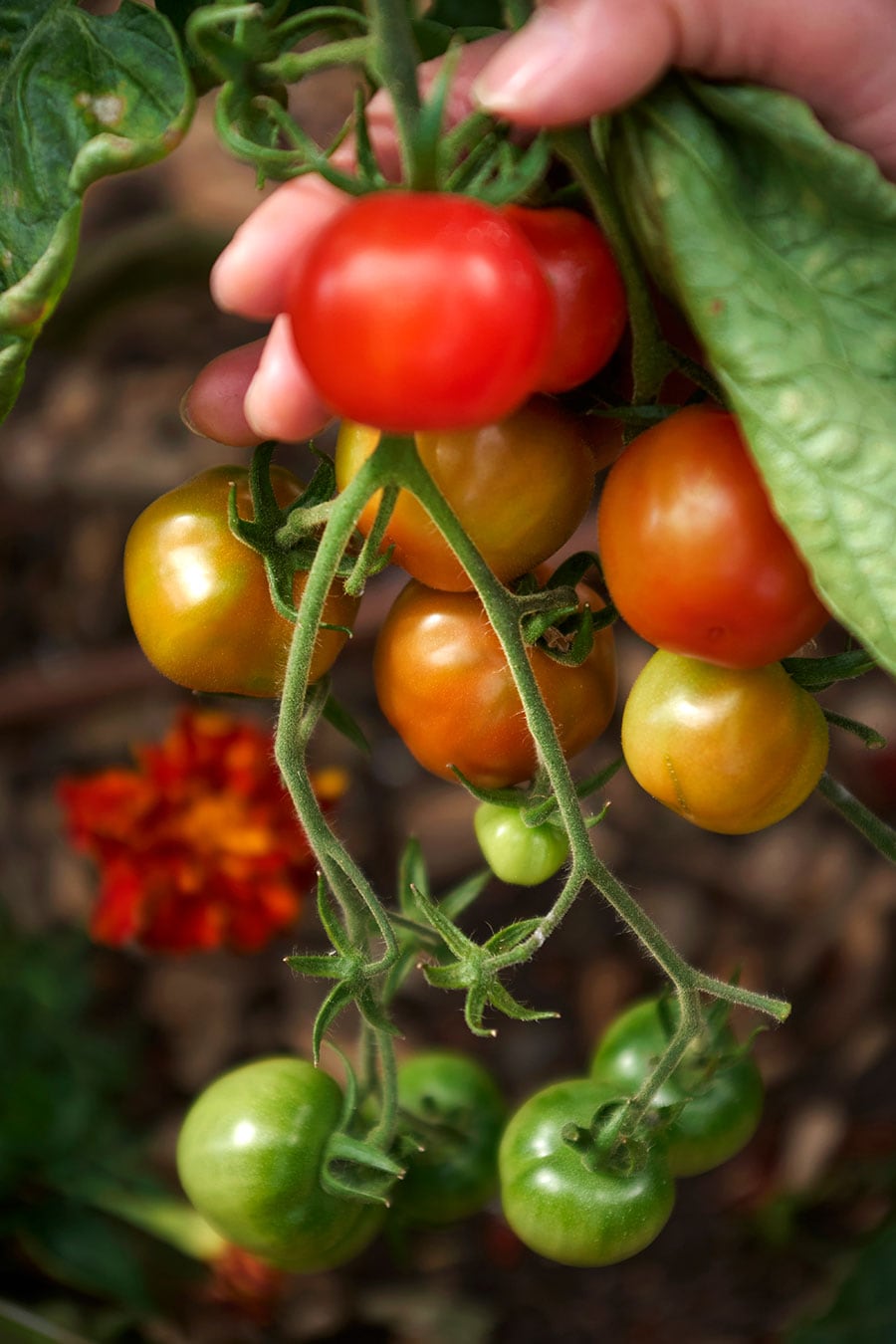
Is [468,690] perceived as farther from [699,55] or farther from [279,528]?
[699,55]

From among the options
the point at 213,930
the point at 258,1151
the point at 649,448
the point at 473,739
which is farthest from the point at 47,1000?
the point at 649,448

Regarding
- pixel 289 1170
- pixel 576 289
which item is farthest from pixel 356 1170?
pixel 576 289

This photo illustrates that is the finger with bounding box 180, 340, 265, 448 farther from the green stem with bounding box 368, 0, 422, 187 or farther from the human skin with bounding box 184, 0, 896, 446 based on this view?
the green stem with bounding box 368, 0, 422, 187

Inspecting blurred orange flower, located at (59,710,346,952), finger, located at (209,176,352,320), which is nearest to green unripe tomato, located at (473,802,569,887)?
finger, located at (209,176,352,320)

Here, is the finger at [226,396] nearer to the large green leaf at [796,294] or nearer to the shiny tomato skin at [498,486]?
the shiny tomato skin at [498,486]

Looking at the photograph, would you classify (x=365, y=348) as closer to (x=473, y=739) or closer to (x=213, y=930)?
(x=473, y=739)

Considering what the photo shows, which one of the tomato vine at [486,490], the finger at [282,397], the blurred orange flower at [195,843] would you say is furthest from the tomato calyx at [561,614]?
the blurred orange flower at [195,843]
